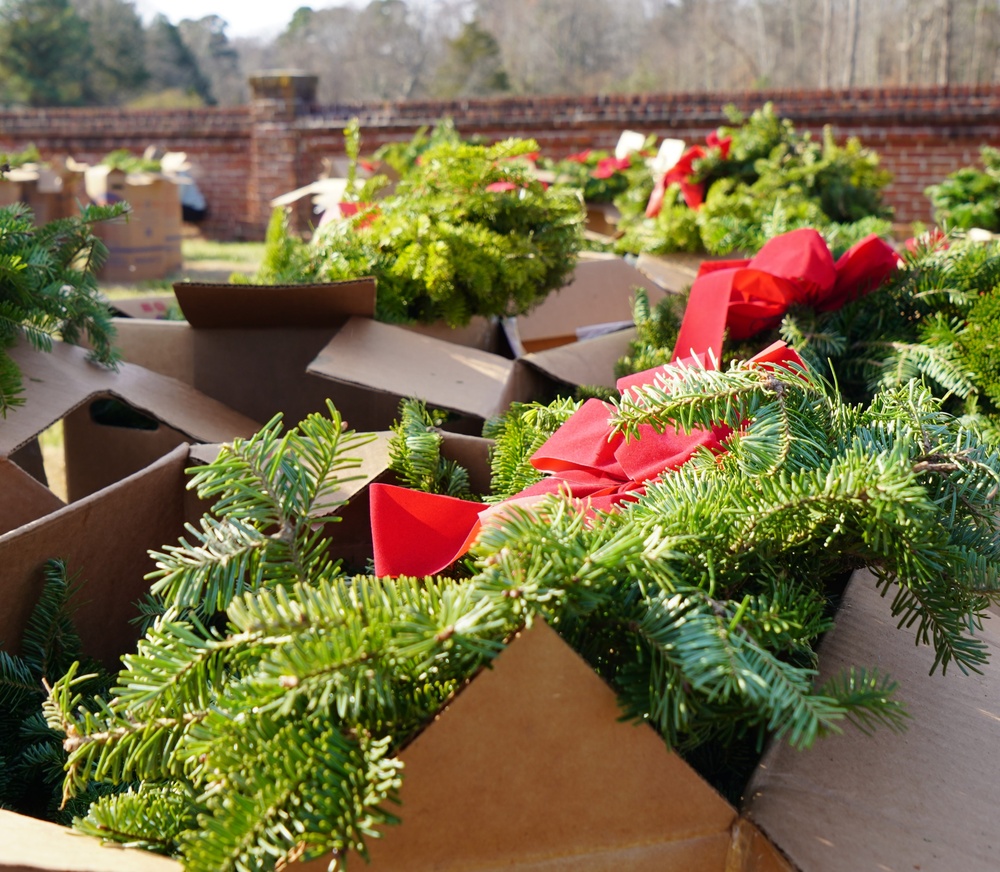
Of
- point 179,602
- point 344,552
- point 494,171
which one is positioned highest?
point 494,171

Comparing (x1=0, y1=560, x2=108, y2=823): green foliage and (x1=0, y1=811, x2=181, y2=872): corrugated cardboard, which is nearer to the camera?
(x1=0, y1=811, x2=181, y2=872): corrugated cardboard

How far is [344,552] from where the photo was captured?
102 centimetres

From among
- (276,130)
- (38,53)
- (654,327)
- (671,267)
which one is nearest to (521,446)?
(654,327)

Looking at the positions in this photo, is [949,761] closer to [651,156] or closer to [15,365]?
[15,365]

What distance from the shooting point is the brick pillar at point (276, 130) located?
9109 millimetres

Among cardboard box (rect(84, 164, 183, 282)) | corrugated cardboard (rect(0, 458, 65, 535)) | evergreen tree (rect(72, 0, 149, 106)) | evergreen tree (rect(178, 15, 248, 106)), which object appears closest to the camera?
corrugated cardboard (rect(0, 458, 65, 535))

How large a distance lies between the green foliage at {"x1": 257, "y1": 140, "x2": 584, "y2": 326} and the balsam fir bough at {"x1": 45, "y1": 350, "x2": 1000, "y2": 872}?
88 cm

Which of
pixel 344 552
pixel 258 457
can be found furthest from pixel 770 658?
pixel 344 552

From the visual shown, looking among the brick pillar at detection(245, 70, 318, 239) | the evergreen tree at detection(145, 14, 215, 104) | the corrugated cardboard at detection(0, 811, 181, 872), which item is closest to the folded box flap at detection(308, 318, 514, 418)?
the corrugated cardboard at detection(0, 811, 181, 872)

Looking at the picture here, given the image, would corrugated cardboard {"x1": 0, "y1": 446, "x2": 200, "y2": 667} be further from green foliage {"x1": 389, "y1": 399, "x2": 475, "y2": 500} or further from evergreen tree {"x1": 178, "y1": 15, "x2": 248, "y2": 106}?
evergreen tree {"x1": 178, "y1": 15, "x2": 248, "y2": 106}

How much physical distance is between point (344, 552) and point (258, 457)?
38 centimetres

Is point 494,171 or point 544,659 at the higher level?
point 494,171

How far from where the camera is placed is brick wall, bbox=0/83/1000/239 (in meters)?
7.14

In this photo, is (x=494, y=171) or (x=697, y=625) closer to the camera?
(x=697, y=625)
